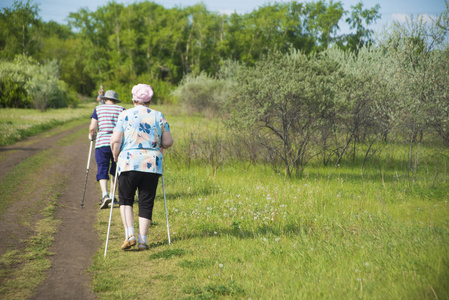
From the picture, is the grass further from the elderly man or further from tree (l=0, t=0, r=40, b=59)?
tree (l=0, t=0, r=40, b=59)

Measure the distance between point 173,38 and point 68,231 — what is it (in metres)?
67.8

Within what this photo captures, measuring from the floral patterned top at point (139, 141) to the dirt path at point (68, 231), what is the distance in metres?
1.39

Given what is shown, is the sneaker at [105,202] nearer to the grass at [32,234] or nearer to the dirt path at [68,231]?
the dirt path at [68,231]

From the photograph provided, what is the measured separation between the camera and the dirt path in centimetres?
434

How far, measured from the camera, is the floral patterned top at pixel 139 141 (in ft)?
17.4

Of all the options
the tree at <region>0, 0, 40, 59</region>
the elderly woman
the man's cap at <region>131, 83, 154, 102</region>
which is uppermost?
the tree at <region>0, 0, 40, 59</region>

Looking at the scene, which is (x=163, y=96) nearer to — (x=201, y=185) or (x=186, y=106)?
(x=186, y=106)

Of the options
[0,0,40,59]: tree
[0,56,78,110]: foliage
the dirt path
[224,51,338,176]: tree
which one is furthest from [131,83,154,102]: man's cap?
[0,0,40,59]: tree

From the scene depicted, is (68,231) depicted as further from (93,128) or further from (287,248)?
(287,248)

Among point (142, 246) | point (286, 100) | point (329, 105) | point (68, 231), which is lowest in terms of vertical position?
point (68, 231)

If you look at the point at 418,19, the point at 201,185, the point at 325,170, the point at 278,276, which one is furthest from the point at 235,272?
the point at 418,19

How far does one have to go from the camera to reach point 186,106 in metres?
38.7

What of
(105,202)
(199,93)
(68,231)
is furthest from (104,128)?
(199,93)

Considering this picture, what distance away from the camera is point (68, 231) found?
254 inches
